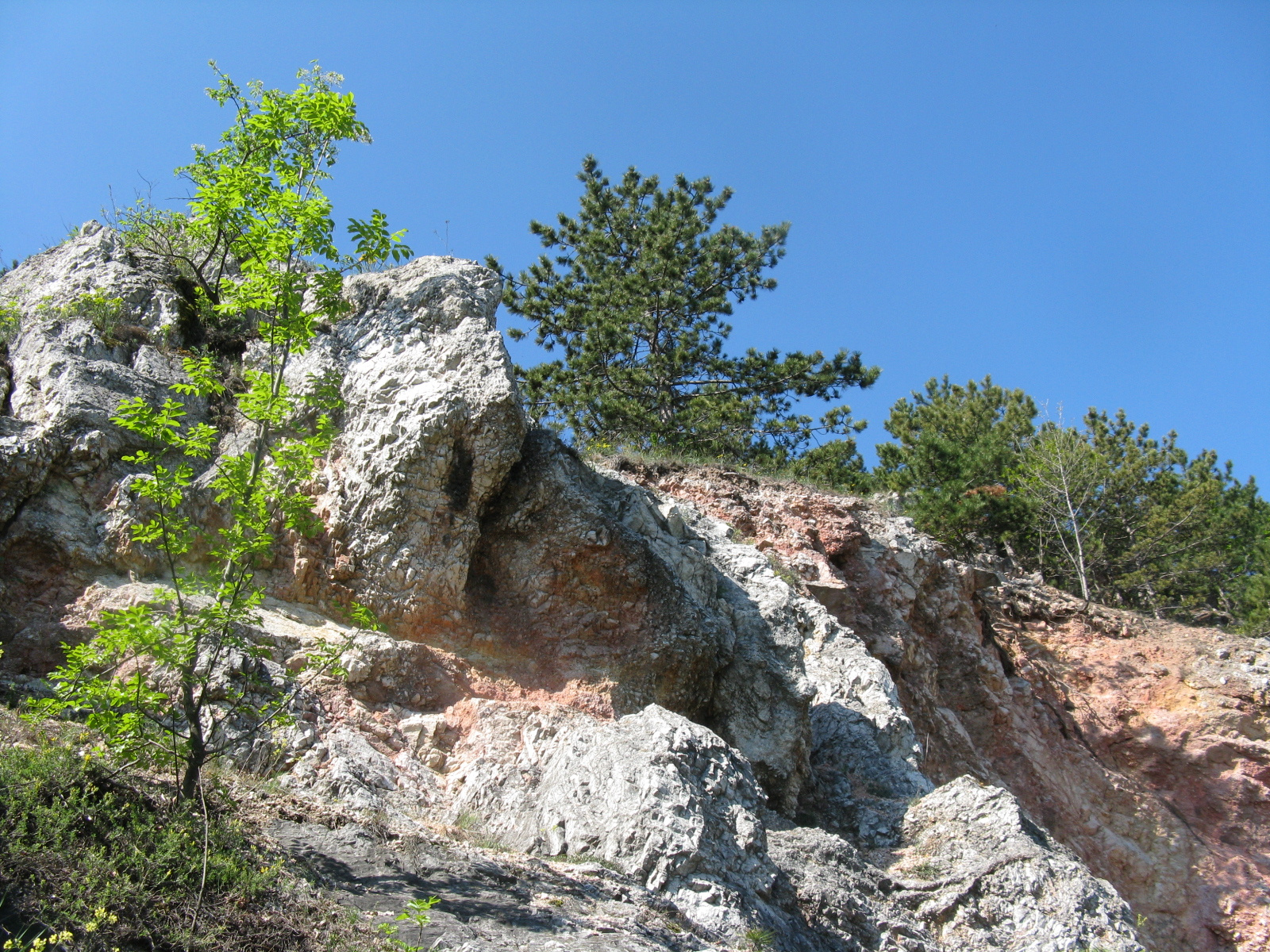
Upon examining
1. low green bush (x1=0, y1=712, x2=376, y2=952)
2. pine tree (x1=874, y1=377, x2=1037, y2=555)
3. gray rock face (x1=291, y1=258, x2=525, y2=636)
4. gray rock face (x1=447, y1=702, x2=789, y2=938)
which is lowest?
low green bush (x1=0, y1=712, x2=376, y2=952)

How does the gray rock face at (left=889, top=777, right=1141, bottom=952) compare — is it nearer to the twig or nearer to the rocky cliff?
the rocky cliff

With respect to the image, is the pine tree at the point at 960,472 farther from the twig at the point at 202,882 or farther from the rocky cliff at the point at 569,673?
the twig at the point at 202,882

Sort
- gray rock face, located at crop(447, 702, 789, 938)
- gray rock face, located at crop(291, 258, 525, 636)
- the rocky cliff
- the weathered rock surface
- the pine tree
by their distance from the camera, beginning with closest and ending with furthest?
gray rock face, located at crop(447, 702, 789, 938), the rocky cliff, gray rock face, located at crop(291, 258, 525, 636), the weathered rock surface, the pine tree

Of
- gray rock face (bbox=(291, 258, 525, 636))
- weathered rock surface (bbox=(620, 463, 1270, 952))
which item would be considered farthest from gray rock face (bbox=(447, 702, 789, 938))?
weathered rock surface (bbox=(620, 463, 1270, 952))

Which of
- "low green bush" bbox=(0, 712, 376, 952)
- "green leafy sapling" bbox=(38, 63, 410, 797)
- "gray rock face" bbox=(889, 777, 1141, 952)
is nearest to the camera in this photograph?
"low green bush" bbox=(0, 712, 376, 952)

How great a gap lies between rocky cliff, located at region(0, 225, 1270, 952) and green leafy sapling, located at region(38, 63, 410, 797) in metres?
0.95

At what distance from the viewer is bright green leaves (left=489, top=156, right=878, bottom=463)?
62.3ft

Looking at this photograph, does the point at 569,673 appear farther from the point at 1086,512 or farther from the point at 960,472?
the point at 1086,512

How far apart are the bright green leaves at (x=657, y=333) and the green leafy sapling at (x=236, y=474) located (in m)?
11.4

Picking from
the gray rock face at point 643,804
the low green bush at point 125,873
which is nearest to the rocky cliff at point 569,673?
the gray rock face at point 643,804

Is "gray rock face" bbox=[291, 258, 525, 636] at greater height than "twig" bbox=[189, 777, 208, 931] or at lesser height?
greater

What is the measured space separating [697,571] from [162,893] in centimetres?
690

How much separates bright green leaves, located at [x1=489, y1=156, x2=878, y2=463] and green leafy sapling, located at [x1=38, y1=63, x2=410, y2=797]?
37.2 ft

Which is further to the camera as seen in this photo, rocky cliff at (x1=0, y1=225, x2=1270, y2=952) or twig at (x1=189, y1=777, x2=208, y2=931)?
rocky cliff at (x1=0, y1=225, x2=1270, y2=952)
